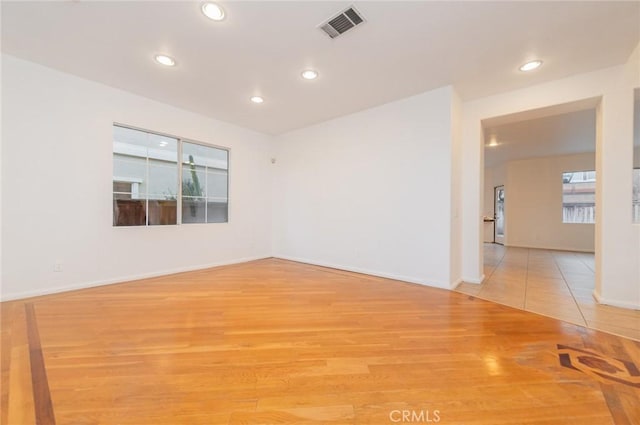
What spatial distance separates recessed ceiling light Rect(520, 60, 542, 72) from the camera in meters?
2.76

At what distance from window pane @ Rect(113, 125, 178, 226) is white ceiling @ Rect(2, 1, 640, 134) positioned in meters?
0.74

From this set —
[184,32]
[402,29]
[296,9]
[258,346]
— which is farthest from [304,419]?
[184,32]

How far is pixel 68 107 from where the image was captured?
314 cm

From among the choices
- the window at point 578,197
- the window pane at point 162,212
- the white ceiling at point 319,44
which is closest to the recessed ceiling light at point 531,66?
the white ceiling at point 319,44

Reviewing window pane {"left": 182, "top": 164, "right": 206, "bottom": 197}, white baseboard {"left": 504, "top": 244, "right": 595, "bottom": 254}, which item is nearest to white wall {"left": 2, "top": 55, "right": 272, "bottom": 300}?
window pane {"left": 182, "top": 164, "right": 206, "bottom": 197}

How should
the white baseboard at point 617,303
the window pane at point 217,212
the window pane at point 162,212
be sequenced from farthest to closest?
the window pane at point 217,212, the window pane at point 162,212, the white baseboard at point 617,303

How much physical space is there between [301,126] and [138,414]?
15.4 ft

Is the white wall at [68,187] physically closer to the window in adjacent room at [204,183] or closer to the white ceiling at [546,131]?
the window in adjacent room at [204,183]

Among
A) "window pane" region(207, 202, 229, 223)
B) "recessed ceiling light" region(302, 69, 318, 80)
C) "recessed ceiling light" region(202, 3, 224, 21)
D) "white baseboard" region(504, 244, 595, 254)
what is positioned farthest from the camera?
"white baseboard" region(504, 244, 595, 254)

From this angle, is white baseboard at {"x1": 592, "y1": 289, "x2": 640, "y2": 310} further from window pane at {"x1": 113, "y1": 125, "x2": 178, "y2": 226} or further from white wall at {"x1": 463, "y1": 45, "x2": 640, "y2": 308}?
window pane at {"x1": 113, "y1": 125, "x2": 178, "y2": 226}

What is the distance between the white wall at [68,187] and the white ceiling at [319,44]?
303 mm

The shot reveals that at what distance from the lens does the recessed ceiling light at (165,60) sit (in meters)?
2.75

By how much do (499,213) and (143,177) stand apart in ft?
33.7

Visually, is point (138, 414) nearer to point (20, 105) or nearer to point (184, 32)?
point (184, 32)
